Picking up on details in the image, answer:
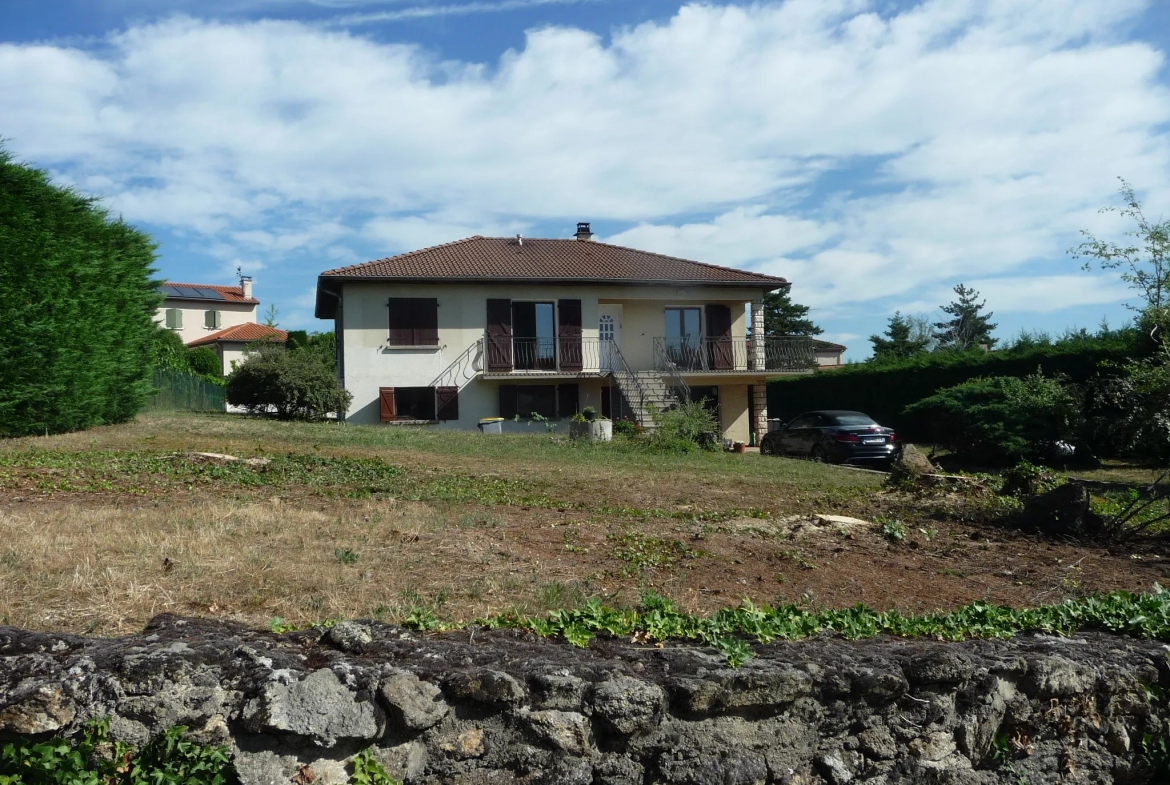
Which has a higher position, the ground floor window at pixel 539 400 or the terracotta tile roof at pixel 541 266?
the terracotta tile roof at pixel 541 266

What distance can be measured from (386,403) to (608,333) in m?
7.46

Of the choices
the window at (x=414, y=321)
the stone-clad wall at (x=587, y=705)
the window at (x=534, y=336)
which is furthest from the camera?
the window at (x=534, y=336)

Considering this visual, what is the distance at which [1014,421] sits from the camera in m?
21.9

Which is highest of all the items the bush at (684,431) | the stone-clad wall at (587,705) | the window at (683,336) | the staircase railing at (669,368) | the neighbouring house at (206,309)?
the neighbouring house at (206,309)

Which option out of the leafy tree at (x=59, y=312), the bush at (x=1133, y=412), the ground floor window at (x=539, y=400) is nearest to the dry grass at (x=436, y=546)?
the leafy tree at (x=59, y=312)

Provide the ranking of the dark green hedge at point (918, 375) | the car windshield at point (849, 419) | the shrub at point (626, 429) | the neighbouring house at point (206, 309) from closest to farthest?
the shrub at point (626, 429) < the car windshield at point (849, 419) < the dark green hedge at point (918, 375) < the neighbouring house at point (206, 309)

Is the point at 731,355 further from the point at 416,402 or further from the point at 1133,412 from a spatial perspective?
the point at 1133,412

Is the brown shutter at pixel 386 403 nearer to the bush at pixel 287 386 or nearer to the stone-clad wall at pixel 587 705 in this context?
the bush at pixel 287 386

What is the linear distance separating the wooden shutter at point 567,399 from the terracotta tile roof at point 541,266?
343 cm

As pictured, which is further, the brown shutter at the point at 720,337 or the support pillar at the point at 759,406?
the support pillar at the point at 759,406

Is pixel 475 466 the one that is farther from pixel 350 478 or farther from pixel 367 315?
pixel 367 315

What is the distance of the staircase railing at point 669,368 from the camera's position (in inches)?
1142

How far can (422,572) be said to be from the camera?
5.95 metres

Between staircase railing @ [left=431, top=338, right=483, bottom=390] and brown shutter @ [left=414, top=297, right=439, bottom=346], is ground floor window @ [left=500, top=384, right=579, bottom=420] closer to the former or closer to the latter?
staircase railing @ [left=431, top=338, right=483, bottom=390]
